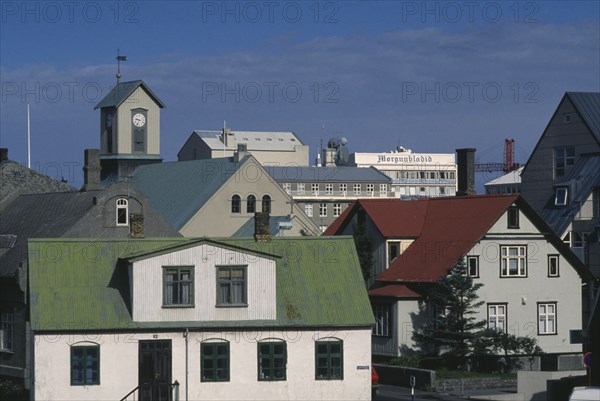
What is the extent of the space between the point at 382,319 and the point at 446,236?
5.19 m

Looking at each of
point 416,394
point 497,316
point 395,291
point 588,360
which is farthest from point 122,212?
point 588,360

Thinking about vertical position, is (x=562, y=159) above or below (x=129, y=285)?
above

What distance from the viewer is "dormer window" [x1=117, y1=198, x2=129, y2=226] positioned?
62156 mm

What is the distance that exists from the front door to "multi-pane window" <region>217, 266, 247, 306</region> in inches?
103

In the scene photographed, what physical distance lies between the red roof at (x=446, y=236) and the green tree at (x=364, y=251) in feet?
3.55

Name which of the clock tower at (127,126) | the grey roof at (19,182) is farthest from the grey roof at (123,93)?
the grey roof at (19,182)

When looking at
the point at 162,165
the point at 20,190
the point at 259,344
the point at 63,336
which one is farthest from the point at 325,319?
the point at 162,165

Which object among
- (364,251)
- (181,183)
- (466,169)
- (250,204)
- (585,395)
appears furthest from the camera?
(181,183)

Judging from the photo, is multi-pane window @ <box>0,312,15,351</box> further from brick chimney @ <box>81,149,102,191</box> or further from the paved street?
A: the paved street

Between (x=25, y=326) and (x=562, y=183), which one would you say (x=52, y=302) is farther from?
(x=562, y=183)

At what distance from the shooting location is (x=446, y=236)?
66.8 metres

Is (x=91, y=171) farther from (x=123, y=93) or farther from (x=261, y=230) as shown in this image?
(x=123, y=93)

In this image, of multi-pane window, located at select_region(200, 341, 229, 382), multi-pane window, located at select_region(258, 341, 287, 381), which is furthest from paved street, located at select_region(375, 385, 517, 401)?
multi-pane window, located at select_region(200, 341, 229, 382)

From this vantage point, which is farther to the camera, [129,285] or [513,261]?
A: [513,261]
